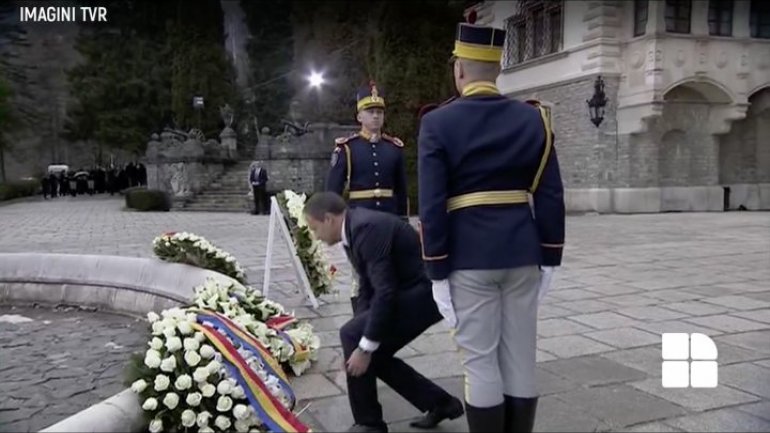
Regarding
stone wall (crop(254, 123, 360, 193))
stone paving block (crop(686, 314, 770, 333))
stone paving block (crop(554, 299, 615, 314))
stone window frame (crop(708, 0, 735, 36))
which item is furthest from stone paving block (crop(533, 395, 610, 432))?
stone wall (crop(254, 123, 360, 193))

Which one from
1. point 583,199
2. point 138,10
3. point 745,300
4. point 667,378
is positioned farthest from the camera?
point 138,10

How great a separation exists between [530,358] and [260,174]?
57.2ft

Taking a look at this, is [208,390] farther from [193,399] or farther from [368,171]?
[368,171]

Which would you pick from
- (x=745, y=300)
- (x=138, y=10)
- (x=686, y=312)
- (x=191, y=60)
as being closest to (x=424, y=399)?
(x=686, y=312)

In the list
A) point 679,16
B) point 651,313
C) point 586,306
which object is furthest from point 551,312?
point 679,16

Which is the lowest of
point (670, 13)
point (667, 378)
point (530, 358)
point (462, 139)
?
point (667, 378)

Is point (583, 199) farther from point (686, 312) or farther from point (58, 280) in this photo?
point (58, 280)

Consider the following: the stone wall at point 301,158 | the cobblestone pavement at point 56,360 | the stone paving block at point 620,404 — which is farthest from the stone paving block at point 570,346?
the stone wall at point 301,158

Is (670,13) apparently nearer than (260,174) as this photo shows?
Yes

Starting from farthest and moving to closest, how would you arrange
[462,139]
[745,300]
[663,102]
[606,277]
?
[663,102], [606,277], [745,300], [462,139]

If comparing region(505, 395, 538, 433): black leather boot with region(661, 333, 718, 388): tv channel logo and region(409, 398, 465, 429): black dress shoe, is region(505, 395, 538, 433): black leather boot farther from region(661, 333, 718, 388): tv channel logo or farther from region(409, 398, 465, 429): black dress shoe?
region(661, 333, 718, 388): tv channel logo

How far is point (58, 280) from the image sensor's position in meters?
6.83

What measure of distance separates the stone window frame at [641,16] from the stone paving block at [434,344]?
14732 mm

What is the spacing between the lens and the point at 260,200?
2012 cm
